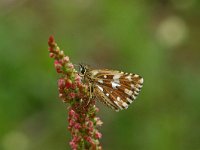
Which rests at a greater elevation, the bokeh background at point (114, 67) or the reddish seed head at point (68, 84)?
the bokeh background at point (114, 67)

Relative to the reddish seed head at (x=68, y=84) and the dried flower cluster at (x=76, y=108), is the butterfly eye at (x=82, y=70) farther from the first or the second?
the reddish seed head at (x=68, y=84)

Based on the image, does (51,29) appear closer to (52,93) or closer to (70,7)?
(70,7)

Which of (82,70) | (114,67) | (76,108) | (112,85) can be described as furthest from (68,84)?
(114,67)

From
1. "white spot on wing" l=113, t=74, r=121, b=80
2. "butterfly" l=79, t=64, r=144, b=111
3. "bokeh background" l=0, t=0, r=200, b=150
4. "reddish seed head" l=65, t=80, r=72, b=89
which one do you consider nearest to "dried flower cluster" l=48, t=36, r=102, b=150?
"reddish seed head" l=65, t=80, r=72, b=89

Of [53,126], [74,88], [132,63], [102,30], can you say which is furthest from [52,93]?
[74,88]

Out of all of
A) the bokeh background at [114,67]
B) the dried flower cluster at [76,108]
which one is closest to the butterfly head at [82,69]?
the dried flower cluster at [76,108]

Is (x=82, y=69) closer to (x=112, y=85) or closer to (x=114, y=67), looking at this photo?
(x=112, y=85)
